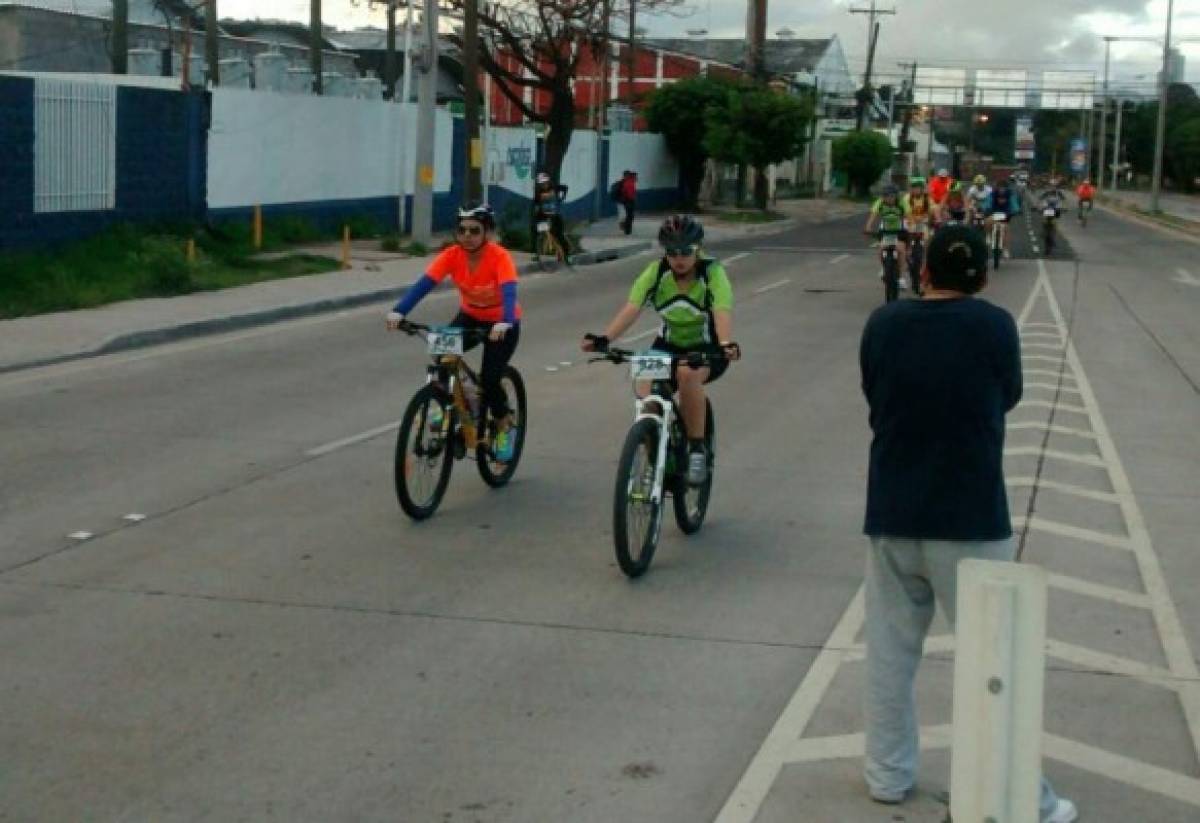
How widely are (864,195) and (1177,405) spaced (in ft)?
246

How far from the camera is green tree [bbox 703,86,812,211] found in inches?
2219

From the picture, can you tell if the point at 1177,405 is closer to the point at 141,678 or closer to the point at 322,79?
the point at 141,678

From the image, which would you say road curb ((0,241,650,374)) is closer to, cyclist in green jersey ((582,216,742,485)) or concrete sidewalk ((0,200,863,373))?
concrete sidewalk ((0,200,863,373))

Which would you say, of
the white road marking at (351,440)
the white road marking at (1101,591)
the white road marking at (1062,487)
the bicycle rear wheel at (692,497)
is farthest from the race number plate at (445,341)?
the white road marking at (1062,487)

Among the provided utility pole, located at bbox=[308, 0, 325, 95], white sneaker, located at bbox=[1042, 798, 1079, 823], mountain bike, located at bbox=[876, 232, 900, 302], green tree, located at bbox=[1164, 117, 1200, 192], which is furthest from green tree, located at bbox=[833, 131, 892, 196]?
white sneaker, located at bbox=[1042, 798, 1079, 823]

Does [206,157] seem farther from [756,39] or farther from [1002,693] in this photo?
[756,39]

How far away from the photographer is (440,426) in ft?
34.2

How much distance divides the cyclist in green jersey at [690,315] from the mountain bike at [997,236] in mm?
24394

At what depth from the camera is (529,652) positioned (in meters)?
7.66

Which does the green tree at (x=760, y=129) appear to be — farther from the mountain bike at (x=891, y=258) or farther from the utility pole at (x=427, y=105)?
the mountain bike at (x=891, y=258)

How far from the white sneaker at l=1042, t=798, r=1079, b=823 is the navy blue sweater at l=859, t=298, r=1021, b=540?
82 centimetres

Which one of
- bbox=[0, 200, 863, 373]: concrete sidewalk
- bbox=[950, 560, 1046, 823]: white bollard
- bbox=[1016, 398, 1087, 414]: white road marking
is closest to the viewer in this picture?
bbox=[950, 560, 1046, 823]: white bollard

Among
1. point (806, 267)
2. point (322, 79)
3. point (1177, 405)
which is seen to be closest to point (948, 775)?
point (1177, 405)

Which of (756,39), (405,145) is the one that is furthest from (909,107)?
(405,145)
